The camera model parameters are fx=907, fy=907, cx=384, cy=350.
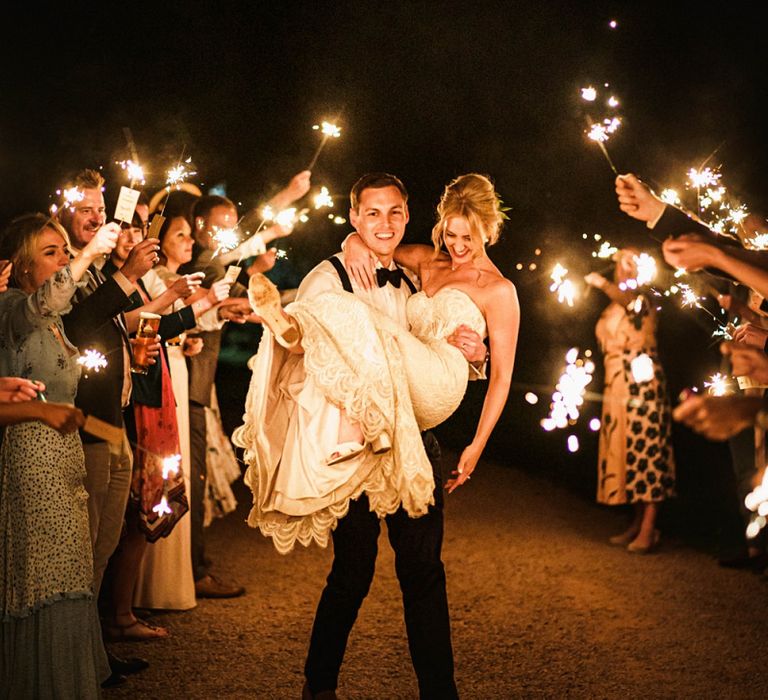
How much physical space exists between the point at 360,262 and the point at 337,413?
665mm

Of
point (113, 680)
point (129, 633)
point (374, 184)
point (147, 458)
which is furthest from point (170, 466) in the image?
point (374, 184)

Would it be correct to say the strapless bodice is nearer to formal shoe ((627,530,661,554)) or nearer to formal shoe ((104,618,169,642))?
formal shoe ((104,618,169,642))

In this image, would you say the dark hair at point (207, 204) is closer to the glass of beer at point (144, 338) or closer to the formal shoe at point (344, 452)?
the glass of beer at point (144, 338)

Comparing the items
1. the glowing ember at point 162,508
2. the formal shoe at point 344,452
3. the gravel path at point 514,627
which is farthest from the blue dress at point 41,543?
the glowing ember at point 162,508

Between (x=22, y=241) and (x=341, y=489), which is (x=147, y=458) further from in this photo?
(x=341, y=489)

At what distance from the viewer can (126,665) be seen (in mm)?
4512

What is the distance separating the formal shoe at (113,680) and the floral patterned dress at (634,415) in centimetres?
441

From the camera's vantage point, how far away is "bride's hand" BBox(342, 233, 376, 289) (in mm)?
3834

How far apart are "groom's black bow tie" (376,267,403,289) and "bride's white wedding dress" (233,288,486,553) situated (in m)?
0.19

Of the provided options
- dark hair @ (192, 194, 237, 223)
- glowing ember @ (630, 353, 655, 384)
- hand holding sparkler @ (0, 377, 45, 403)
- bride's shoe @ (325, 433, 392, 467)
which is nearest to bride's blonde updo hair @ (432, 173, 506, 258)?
bride's shoe @ (325, 433, 392, 467)

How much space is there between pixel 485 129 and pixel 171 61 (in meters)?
4.45

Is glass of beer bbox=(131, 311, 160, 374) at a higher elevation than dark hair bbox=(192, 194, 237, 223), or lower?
lower

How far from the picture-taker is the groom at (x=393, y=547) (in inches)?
145

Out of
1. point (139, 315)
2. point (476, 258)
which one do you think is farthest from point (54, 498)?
point (476, 258)
